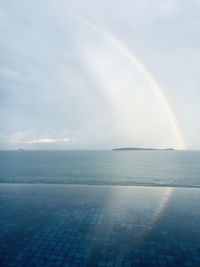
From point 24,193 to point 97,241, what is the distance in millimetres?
13043

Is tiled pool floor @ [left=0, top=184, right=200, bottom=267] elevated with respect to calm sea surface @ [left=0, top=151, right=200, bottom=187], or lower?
elevated

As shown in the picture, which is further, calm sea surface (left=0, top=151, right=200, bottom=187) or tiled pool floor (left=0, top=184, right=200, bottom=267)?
calm sea surface (left=0, top=151, right=200, bottom=187)

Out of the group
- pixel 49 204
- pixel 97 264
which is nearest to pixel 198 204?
pixel 97 264

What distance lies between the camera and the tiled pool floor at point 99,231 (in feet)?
28.2

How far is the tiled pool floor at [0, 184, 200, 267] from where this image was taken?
28.2 ft

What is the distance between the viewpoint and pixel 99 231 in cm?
1112

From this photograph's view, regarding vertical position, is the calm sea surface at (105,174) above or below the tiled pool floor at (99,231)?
below

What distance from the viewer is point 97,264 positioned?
819 centimetres

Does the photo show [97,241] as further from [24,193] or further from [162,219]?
[24,193]

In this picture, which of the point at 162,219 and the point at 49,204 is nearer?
the point at 162,219

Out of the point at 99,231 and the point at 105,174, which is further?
the point at 105,174

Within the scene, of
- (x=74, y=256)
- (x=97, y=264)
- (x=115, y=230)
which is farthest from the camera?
(x=115, y=230)

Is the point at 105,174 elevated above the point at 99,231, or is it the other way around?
the point at 99,231

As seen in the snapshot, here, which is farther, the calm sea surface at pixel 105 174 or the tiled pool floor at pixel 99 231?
the calm sea surface at pixel 105 174
